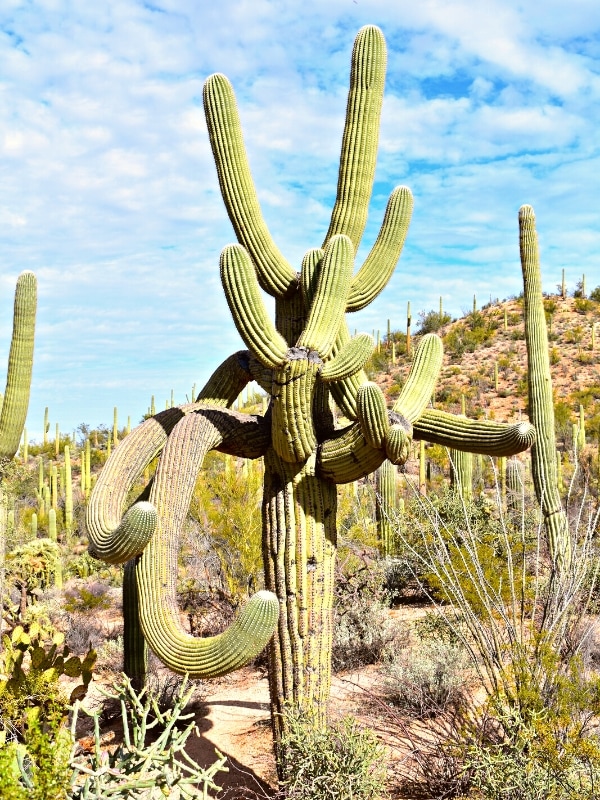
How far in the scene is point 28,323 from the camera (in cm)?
838

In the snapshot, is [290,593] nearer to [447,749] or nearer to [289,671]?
[289,671]

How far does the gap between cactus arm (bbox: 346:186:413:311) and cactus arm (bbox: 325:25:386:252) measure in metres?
0.21

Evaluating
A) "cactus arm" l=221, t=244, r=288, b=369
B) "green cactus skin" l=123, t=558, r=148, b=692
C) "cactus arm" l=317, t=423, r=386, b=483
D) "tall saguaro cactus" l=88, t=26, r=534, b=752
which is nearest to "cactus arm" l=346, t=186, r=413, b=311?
"tall saguaro cactus" l=88, t=26, r=534, b=752

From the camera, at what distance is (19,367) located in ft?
27.7

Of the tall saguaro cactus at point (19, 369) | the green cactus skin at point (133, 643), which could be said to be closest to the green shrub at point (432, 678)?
the green cactus skin at point (133, 643)

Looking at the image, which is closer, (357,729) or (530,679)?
Result: (530,679)

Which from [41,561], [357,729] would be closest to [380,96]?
[357,729]

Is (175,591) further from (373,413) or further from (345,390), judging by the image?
(345,390)

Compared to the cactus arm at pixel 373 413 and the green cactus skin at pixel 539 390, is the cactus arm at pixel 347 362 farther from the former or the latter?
the green cactus skin at pixel 539 390

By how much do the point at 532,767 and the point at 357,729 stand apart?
1533mm

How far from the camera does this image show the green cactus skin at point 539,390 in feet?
34.9

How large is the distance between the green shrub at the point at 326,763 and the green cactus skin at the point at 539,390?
5455 millimetres

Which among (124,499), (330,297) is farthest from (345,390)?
(124,499)

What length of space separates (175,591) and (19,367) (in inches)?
168
